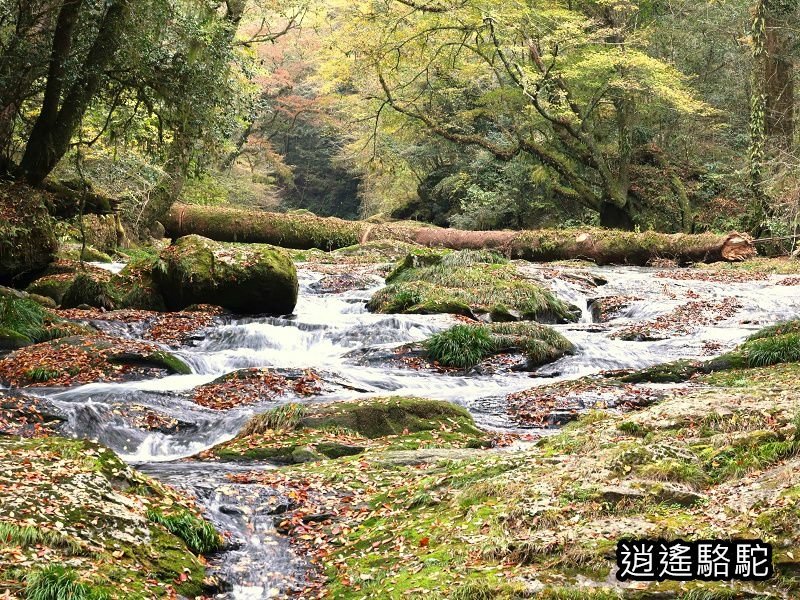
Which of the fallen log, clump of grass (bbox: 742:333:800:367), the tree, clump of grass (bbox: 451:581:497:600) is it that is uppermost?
the tree

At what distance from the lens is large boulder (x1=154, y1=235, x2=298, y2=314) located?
49.3 feet

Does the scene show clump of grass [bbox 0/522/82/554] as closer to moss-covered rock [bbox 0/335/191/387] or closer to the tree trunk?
moss-covered rock [bbox 0/335/191/387]

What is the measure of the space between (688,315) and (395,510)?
37.7ft

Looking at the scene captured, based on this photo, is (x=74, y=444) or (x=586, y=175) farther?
(x=586, y=175)

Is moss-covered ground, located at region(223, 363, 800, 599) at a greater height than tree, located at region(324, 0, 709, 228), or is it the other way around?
tree, located at region(324, 0, 709, 228)

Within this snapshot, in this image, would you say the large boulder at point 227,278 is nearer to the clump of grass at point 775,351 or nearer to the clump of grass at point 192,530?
the clump of grass at point 775,351

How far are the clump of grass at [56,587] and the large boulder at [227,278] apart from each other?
36.9 feet

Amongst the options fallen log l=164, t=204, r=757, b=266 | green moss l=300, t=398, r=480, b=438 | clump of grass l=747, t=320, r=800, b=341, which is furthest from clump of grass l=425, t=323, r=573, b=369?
fallen log l=164, t=204, r=757, b=266

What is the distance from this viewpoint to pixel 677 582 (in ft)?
11.9

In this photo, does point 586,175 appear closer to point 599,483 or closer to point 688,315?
point 688,315

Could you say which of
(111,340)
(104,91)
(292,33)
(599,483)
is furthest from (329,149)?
(599,483)

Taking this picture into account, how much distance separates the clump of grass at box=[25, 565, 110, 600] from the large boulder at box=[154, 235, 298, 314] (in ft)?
36.9

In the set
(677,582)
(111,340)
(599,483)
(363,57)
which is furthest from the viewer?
(363,57)

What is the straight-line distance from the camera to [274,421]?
834cm
